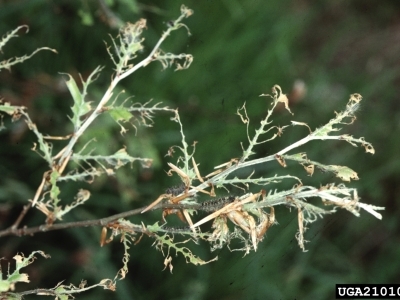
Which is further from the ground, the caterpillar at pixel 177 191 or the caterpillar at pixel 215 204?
the caterpillar at pixel 177 191

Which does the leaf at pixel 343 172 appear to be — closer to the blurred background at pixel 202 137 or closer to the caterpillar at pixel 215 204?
the caterpillar at pixel 215 204

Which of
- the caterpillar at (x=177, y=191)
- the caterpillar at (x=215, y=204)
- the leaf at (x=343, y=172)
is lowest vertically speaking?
the caterpillar at (x=215, y=204)

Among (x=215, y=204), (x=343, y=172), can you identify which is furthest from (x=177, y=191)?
(x=343, y=172)

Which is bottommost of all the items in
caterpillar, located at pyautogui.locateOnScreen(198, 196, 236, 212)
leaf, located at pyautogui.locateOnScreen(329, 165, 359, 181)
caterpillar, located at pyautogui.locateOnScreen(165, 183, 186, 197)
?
caterpillar, located at pyautogui.locateOnScreen(198, 196, 236, 212)

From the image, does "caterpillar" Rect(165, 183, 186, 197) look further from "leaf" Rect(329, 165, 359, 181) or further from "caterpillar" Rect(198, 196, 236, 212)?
"leaf" Rect(329, 165, 359, 181)

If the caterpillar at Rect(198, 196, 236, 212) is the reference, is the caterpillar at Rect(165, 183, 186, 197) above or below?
above

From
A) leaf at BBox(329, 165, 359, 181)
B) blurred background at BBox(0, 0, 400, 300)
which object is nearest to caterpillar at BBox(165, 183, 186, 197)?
leaf at BBox(329, 165, 359, 181)

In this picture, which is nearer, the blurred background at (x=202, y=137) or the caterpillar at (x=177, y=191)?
the caterpillar at (x=177, y=191)

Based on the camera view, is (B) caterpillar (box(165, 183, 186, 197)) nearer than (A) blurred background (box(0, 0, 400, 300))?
Yes

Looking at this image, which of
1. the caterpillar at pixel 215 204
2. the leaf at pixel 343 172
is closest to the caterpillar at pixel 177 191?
the caterpillar at pixel 215 204

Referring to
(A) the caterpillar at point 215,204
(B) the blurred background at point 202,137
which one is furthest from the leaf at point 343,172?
(B) the blurred background at point 202,137
